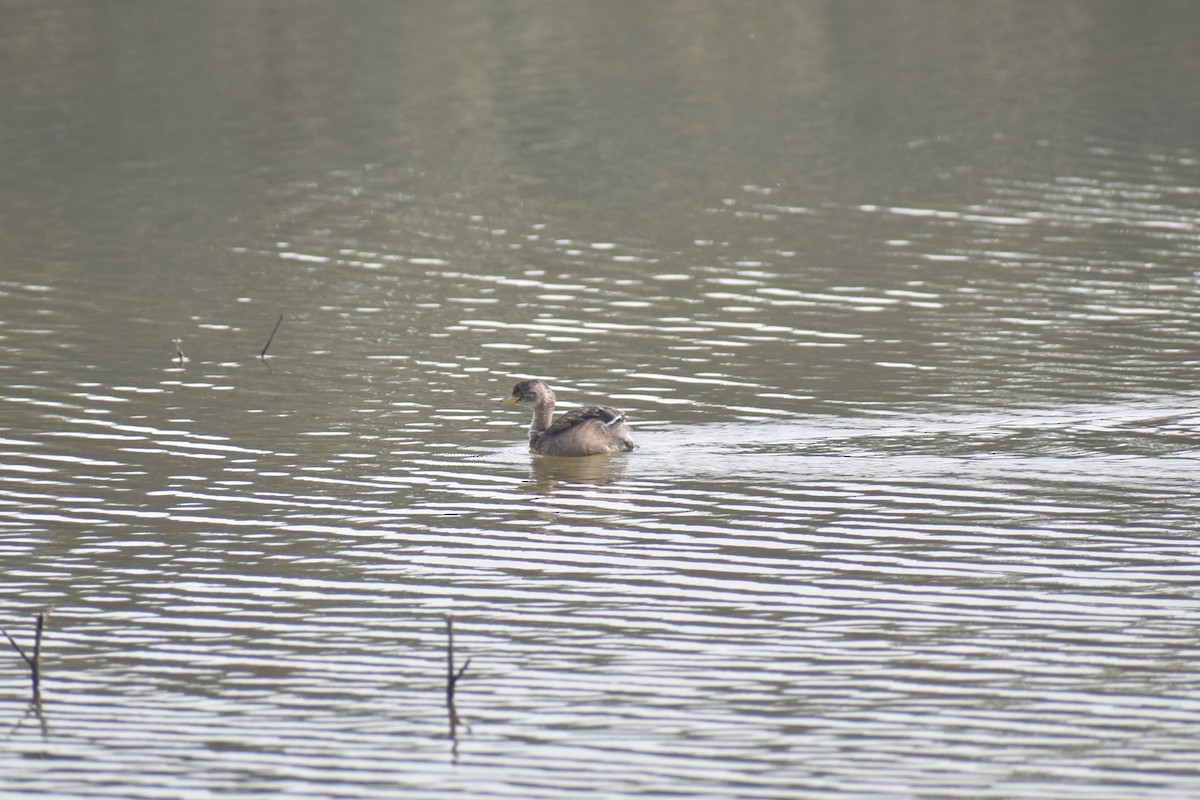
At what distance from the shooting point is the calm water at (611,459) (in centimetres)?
994

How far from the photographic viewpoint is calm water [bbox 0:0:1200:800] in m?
9.94

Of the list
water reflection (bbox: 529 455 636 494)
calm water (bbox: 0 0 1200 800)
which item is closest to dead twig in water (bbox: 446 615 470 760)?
calm water (bbox: 0 0 1200 800)

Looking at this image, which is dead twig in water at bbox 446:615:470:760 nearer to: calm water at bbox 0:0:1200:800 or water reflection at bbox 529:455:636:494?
calm water at bbox 0:0:1200:800

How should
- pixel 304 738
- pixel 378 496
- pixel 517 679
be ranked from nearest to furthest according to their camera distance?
pixel 304 738
pixel 517 679
pixel 378 496

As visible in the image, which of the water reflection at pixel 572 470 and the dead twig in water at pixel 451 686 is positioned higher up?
the dead twig in water at pixel 451 686

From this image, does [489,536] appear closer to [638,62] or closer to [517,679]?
[517,679]

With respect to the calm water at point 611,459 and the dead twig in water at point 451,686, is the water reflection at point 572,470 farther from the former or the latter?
the dead twig in water at point 451,686

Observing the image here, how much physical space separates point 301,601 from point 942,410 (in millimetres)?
7262

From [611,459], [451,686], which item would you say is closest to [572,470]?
[611,459]

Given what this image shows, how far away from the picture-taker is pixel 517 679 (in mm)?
10719

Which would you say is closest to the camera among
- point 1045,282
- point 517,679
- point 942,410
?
point 517,679

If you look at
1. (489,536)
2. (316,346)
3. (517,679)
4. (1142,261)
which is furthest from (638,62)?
(517,679)

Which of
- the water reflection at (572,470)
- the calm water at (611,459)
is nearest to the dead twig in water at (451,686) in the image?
the calm water at (611,459)

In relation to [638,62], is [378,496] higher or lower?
higher
